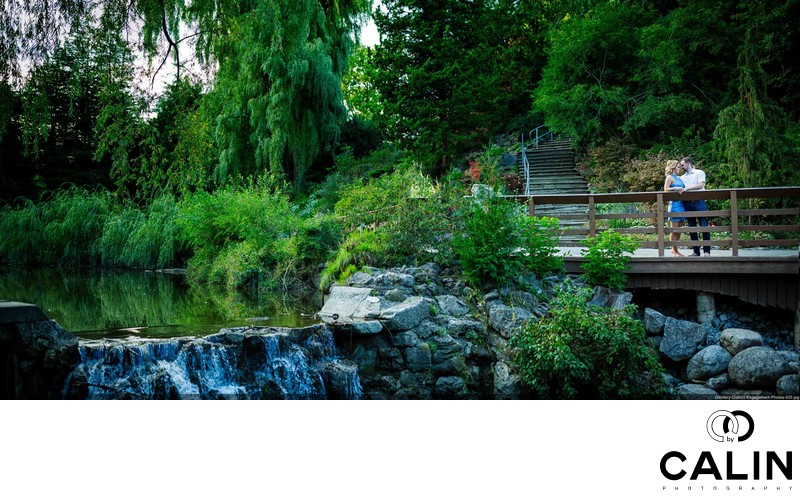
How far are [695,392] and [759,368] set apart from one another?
1.98 feet

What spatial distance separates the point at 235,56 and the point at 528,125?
15.8m

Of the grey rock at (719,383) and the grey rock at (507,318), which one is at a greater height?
the grey rock at (507,318)

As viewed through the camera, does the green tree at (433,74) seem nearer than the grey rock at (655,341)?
A: No

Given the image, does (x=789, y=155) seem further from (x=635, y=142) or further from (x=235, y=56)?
(x=235, y=56)

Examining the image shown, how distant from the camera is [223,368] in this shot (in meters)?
5.41

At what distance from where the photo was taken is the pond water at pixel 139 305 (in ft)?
21.3

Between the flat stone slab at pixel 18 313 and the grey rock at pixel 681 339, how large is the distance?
585 centimetres

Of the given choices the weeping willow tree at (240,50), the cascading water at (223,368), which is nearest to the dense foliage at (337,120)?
the weeping willow tree at (240,50)

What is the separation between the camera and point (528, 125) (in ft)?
68.5

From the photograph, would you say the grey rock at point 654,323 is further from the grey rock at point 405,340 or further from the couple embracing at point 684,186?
the grey rock at point 405,340

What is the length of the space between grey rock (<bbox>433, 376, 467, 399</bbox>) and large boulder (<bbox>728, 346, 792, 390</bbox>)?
2.63 metres

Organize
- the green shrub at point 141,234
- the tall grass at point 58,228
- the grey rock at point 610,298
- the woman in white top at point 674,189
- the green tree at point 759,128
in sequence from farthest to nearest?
1. the green shrub at point 141,234
2. the green tree at point 759,128
3. the tall grass at point 58,228
4. the woman in white top at point 674,189
5. the grey rock at point 610,298

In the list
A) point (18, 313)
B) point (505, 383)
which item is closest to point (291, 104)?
point (505, 383)

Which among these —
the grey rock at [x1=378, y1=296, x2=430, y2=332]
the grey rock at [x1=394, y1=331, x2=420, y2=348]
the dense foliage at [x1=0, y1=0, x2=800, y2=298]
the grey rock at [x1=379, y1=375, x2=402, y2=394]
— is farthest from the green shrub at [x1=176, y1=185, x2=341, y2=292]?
the grey rock at [x1=379, y1=375, x2=402, y2=394]
